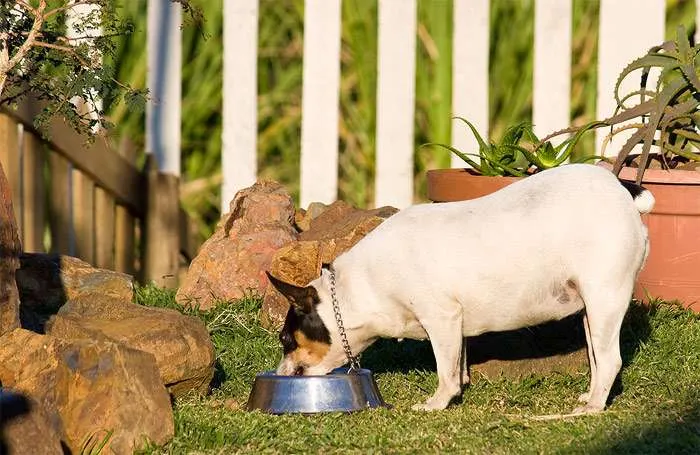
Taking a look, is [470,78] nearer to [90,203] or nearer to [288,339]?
[90,203]

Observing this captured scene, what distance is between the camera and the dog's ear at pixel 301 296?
586cm

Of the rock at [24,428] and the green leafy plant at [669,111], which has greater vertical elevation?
the green leafy plant at [669,111]

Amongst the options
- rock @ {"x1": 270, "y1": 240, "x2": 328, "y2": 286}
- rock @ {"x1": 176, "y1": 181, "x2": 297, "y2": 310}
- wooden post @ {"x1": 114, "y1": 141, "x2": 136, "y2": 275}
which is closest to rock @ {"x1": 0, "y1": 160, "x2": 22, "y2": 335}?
rock @ {"x1": 270, "y1": 240, "x2": 328, "y2": 286}

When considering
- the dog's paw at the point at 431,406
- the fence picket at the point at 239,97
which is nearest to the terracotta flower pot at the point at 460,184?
the dog's paw at the point at 431,406

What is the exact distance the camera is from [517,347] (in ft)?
21.5

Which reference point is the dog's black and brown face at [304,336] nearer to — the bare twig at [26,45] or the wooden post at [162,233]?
the bare twig at [26,45]

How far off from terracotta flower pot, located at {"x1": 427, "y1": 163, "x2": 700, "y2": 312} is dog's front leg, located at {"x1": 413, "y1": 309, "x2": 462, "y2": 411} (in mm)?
1276

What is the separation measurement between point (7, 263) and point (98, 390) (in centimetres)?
90

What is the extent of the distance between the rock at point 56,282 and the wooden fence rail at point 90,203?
120 centimetres

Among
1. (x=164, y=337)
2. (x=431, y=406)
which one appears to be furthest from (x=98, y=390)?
(x=431, y=406)

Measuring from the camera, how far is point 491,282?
5.75 metres

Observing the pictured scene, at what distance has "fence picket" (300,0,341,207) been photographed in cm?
870

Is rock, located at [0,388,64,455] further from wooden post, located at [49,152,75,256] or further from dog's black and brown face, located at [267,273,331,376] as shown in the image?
wooden post, located at [49,152,75,256]

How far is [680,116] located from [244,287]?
2.47 m
